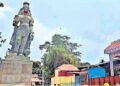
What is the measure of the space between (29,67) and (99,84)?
4866mm

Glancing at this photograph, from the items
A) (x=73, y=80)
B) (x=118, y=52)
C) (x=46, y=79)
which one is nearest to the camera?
(x=118, y=52)

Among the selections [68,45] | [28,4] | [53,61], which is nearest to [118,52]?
[28,4]

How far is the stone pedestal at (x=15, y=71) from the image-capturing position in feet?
27.1

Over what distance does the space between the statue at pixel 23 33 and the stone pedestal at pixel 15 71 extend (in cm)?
46

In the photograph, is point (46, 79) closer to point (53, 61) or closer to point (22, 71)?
point (53, 61)

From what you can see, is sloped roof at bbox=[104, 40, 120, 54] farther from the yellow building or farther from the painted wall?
the yellow building

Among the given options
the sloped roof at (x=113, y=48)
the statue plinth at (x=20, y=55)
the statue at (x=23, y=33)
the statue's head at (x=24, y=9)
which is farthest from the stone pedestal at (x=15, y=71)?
the sloped roof at (x=113, y=48)

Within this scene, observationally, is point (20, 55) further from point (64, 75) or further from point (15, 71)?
point (64, 75)

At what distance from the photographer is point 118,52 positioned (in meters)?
10.6

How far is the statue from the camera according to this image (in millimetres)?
9023

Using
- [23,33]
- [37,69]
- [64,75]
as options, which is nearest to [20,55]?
[23,33]

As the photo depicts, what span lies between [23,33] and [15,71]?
215 centimetres

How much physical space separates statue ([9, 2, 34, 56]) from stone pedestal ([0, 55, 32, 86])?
1.52 feet

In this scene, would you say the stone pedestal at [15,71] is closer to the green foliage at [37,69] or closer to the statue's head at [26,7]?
the statue's head at [26,7]
